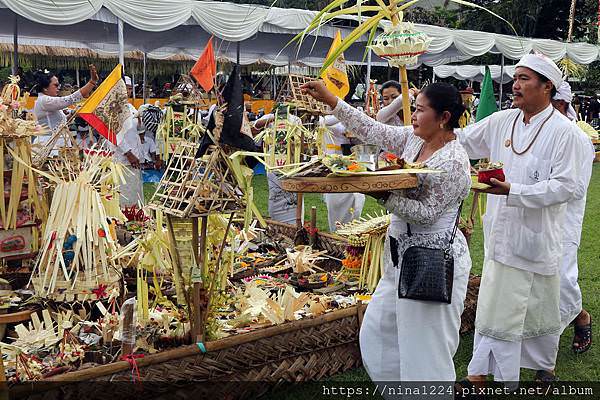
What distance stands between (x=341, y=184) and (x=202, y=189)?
0.80 meters

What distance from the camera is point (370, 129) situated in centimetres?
279

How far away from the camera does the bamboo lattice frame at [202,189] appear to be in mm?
2699

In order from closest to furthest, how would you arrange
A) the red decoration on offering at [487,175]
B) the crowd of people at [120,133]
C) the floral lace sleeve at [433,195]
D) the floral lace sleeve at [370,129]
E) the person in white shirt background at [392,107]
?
the floral lace sleeve at [433,195] < the red decoration on offering at [487,175] < the floral lace sleeve at [370,129] < the person in white shirt background at [392,107] < the crowd of people at [120,133]

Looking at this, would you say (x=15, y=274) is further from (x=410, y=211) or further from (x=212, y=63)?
(x=410, y=211)

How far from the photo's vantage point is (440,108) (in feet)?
7.90

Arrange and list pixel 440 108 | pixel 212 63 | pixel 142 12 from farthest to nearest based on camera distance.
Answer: pixel 142 12 < pixel 212 63 < pixel 440 108

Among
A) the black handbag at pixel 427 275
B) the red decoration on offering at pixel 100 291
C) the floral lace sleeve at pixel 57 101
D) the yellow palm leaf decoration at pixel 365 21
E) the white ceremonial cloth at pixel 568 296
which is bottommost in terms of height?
the red decoration on offering at pixel 100 291

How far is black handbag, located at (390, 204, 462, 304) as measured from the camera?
231 centimetres

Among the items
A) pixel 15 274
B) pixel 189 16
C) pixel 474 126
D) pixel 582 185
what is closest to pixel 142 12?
pixel 189 16

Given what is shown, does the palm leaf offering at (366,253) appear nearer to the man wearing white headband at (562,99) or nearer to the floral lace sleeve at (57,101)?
the man wearing white headband at (562,99)

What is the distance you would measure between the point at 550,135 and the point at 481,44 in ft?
32.2

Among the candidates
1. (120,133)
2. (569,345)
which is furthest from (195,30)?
(569,345)

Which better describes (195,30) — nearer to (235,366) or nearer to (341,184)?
(235,366)

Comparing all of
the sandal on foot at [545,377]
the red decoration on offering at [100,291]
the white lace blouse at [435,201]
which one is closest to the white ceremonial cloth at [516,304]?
the sandal on foot at [545,377]
